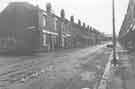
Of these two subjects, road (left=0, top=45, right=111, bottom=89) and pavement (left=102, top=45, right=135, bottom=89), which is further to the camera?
road (left=0, top=45, right=111, bottom=89)

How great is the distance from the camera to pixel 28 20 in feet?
96.0

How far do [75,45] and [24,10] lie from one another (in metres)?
28.1

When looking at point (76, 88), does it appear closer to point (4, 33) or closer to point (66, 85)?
point (66, 85)

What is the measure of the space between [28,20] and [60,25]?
12.4m

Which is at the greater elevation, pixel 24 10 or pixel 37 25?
pixel 24 10

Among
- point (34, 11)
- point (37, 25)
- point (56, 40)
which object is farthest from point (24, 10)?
point (56, 40)

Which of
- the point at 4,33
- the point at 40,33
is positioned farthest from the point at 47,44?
the point at 4,33

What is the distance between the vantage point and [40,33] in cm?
2909

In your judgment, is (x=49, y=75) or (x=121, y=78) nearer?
(x=121, y=78)

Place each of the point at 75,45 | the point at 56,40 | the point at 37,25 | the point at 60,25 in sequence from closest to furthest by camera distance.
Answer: the point at 37,25 → the point at 56,40 → the point at 60,25 → the point at 75,45

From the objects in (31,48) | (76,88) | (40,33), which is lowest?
(76,88)

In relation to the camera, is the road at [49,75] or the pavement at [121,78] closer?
the pavement at [121,78]

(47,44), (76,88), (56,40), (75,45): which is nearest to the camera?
(76,88)

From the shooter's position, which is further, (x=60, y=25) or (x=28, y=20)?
(x=60, y=25)
